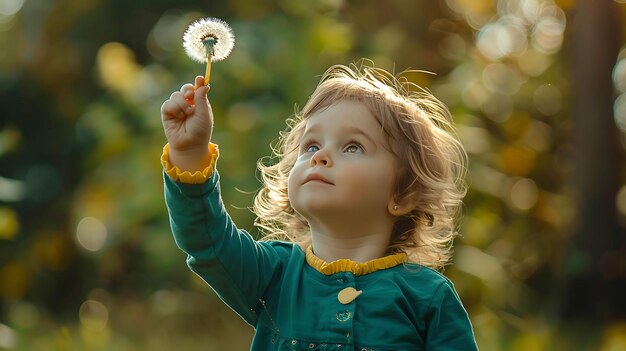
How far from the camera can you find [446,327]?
202cm

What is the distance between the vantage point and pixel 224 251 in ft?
6.62

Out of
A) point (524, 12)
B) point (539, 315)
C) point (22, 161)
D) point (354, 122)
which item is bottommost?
point (539, 315)

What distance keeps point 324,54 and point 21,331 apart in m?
1.96

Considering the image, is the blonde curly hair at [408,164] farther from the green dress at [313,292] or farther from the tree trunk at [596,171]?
the tree trunk at [596,171]

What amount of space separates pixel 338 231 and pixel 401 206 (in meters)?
0.17

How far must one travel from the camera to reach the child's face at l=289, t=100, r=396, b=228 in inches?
79.8

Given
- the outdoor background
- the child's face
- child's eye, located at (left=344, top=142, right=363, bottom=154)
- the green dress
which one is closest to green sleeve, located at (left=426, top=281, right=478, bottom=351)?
the green dress

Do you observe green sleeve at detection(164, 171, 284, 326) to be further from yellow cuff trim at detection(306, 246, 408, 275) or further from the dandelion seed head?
the dandelion seed head

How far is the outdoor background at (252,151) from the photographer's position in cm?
473

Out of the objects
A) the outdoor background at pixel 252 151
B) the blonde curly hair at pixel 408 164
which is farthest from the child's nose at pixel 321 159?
the outdoor background at pixel 252 151

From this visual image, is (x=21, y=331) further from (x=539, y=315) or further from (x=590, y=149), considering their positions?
(x=590, y=149)

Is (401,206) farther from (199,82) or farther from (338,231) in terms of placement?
(199,82)

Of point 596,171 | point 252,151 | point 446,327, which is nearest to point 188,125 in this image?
point 446,327

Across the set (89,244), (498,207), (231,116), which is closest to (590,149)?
(498,207)
